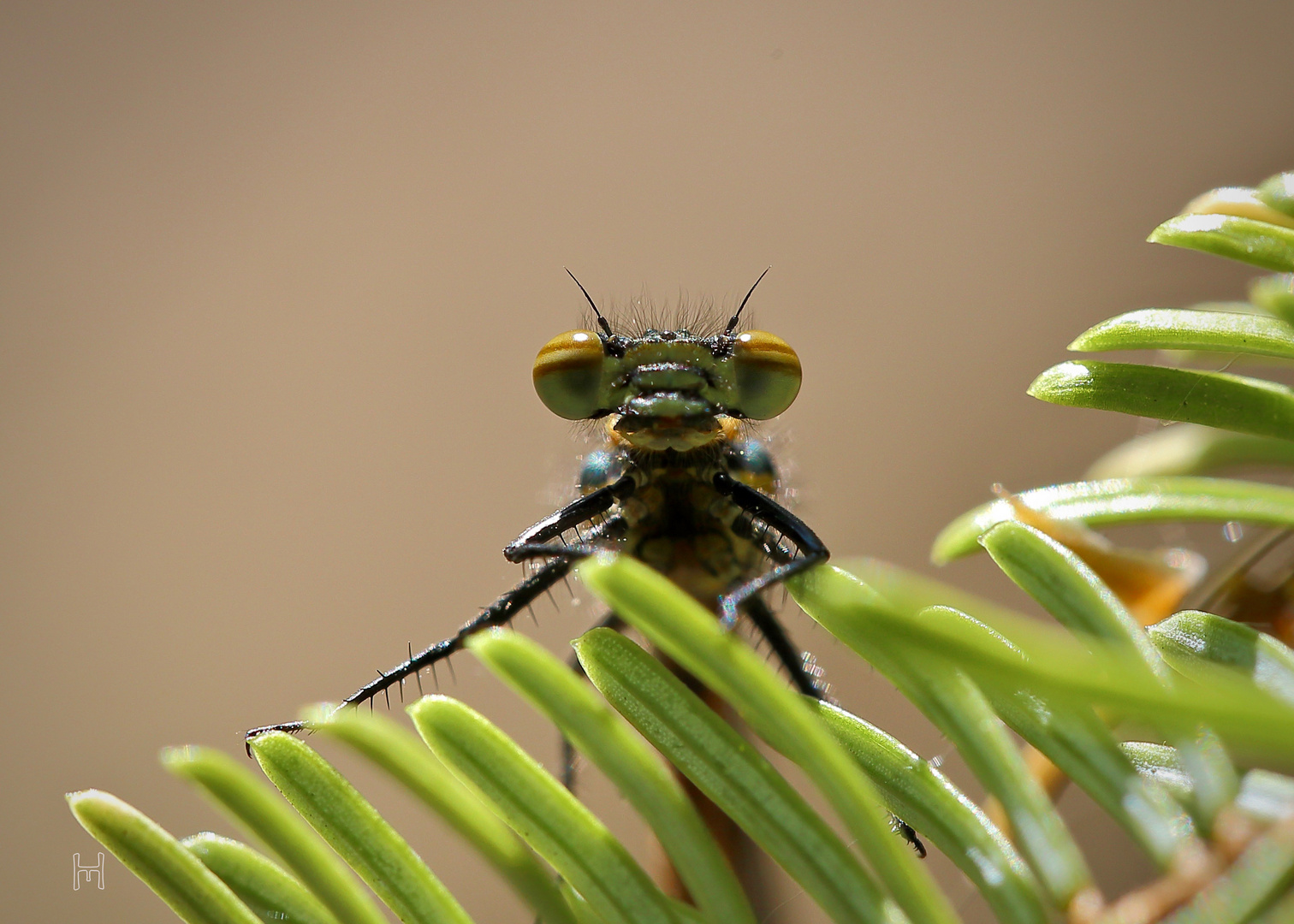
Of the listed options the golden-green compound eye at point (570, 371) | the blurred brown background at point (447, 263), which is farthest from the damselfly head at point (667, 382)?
the blurred brown background at point (447, 263)

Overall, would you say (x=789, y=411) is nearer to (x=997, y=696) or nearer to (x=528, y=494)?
(x=528, y=494)

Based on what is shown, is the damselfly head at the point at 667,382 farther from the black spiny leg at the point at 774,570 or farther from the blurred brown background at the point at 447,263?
the blurred brown background at the point at 447,263

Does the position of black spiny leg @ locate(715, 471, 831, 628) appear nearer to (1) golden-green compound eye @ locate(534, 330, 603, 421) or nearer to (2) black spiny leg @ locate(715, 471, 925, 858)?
(2) black spiny leg @ locate(715, 471, 925, 858)

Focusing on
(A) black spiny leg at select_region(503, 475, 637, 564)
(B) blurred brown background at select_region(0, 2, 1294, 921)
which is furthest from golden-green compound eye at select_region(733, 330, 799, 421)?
(B) blurred brown background at select_region(0, 2, 1294, 921)

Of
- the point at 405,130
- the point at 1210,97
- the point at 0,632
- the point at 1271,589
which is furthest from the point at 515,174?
the point at 1271,589

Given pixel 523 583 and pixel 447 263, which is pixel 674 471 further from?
pixel 447 263
